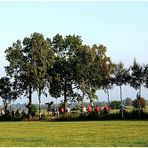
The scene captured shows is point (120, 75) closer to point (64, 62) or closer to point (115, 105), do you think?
point (64, 62)

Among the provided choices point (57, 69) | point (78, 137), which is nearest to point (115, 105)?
point (57, 69)

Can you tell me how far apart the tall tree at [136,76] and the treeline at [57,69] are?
3.88 metres

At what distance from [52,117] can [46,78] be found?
7.61m

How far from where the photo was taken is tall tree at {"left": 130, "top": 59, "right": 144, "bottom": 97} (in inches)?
2343

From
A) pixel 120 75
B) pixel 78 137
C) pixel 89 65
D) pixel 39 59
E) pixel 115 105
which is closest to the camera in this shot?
pixel 78 137

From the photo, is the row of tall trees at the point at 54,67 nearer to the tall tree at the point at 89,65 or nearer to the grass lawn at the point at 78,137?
the tall tree at the point at 89,65

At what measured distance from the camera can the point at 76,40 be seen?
2781 inches

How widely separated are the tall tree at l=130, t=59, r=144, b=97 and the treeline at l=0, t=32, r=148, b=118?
388 cm

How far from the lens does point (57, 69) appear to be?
231 ft

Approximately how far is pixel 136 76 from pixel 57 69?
14144 millimetres

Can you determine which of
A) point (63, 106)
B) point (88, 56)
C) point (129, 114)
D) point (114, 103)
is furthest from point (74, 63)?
point (114, 103)

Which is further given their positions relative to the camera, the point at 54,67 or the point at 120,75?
the point at 54,67

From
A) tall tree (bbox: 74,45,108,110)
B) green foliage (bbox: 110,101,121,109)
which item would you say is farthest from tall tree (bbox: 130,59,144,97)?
green foliage (bbox: 110,101,121,109)

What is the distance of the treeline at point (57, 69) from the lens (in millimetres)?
66125
